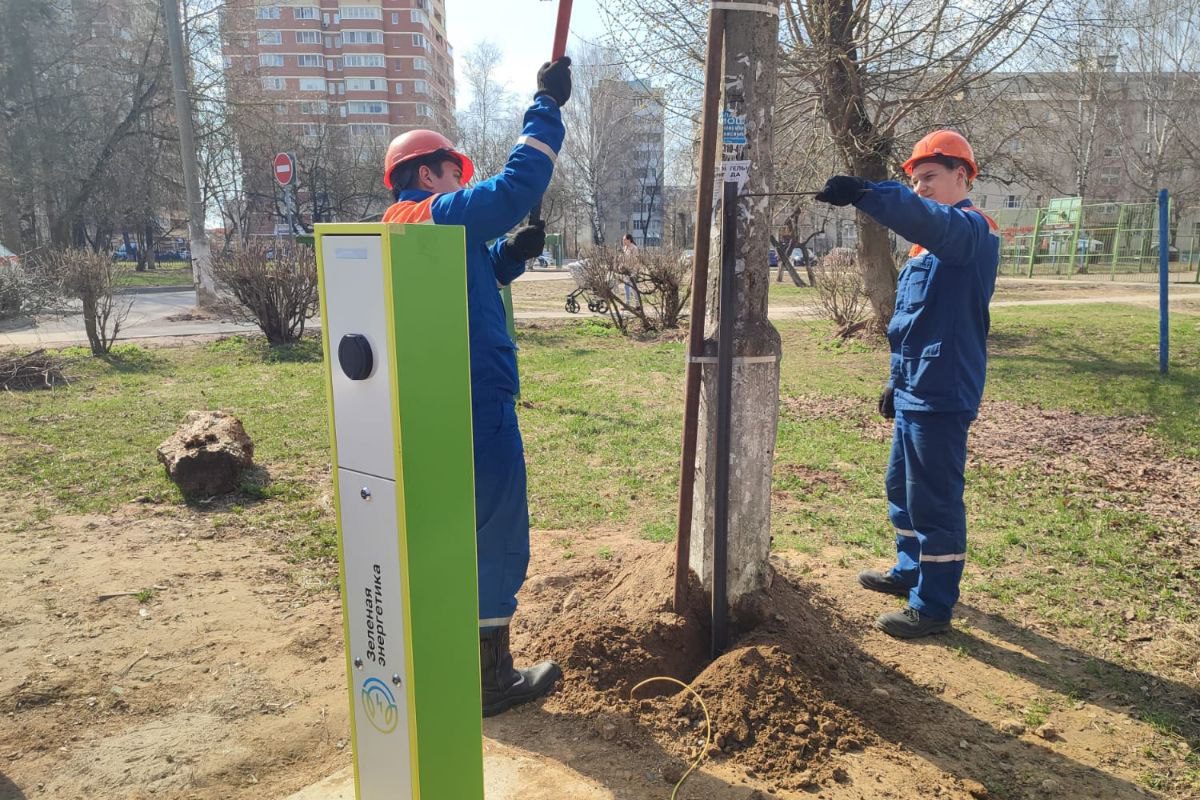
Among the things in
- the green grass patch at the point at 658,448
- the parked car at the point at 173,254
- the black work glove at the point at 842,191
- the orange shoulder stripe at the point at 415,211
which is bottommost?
the green grass patch at the point at 658,448

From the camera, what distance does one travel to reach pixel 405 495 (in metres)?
1.71

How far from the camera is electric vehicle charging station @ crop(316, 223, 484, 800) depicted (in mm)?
1693

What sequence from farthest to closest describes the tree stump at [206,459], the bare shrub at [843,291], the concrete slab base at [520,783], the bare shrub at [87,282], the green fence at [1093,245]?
the green fence at [1093,245] < the bare shrub at [843,291] < the bare shrub at [87,282] < the tree stump at [206,459] < the concrete slab base at [520,783]

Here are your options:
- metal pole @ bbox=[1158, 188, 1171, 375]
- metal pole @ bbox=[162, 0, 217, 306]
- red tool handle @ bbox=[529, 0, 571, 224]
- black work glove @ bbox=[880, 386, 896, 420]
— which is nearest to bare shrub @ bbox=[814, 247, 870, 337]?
metal pole @ bbox=[1158, 188, 1171, 375]

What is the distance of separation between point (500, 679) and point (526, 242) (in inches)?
65.1

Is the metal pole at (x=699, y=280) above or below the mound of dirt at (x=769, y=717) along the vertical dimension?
above

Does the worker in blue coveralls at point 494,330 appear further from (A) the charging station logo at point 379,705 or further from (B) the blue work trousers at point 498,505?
(A) the charging station logo at point 379,705

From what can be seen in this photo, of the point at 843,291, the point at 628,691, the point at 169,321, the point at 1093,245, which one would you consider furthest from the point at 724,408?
the point at 1093,245

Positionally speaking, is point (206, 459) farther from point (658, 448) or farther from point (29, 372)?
point (29, 372)

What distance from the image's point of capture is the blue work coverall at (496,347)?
2.45 metres

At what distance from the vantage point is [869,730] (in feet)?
8.61

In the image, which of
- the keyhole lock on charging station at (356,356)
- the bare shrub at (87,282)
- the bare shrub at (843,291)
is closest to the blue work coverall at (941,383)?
the keyhole lock on charging station at (356,356)

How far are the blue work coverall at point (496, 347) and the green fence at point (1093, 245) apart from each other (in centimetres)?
2087

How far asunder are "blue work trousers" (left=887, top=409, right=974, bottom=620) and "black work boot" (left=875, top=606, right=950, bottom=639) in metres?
0.03
